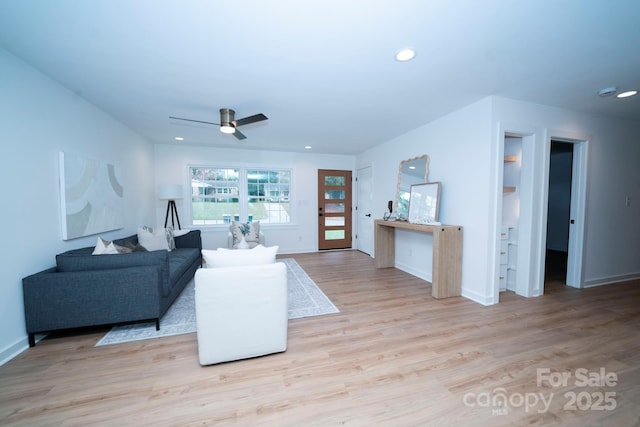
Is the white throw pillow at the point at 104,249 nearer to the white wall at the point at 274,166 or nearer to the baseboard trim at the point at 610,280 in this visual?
the white wall at the point at 274,166

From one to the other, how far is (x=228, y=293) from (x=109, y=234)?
2.74 metres

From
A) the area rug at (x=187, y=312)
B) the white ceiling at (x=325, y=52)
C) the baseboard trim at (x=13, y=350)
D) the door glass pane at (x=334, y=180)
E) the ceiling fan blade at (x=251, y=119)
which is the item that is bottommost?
the area rug at (x=187, y=312)

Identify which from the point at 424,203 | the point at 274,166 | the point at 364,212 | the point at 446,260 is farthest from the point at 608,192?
the point at 274,166

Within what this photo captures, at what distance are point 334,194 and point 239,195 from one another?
2.35 metres

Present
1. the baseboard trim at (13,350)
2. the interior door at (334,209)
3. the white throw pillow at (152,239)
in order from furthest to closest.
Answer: the interior door at (334,209)
the white throw pillow at (152,239)
the baseboard trim at (13,350)

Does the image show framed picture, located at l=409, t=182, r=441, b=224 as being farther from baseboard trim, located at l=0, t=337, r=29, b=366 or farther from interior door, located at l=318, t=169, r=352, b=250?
baseboard trim, located at l=0, t=337, r=29, b=366

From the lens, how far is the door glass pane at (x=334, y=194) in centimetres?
601

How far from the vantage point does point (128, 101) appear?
9.21ft

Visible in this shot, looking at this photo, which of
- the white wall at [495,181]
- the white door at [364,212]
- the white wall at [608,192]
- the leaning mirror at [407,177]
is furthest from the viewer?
the white door at [364,212]

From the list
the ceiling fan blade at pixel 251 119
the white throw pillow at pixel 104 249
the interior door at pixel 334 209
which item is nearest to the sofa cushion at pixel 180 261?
the white throw pillow at pixel 104 249

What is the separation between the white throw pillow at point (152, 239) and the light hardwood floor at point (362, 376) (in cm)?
132

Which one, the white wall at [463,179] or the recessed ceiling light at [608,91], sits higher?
the recessed ceiling light at [608,91]

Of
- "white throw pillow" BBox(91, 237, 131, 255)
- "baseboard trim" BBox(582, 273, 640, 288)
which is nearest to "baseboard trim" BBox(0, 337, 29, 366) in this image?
"white throw pillow" BBox(91, 237, 131, 255)

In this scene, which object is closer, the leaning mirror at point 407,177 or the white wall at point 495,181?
the white wall at point 495,181
